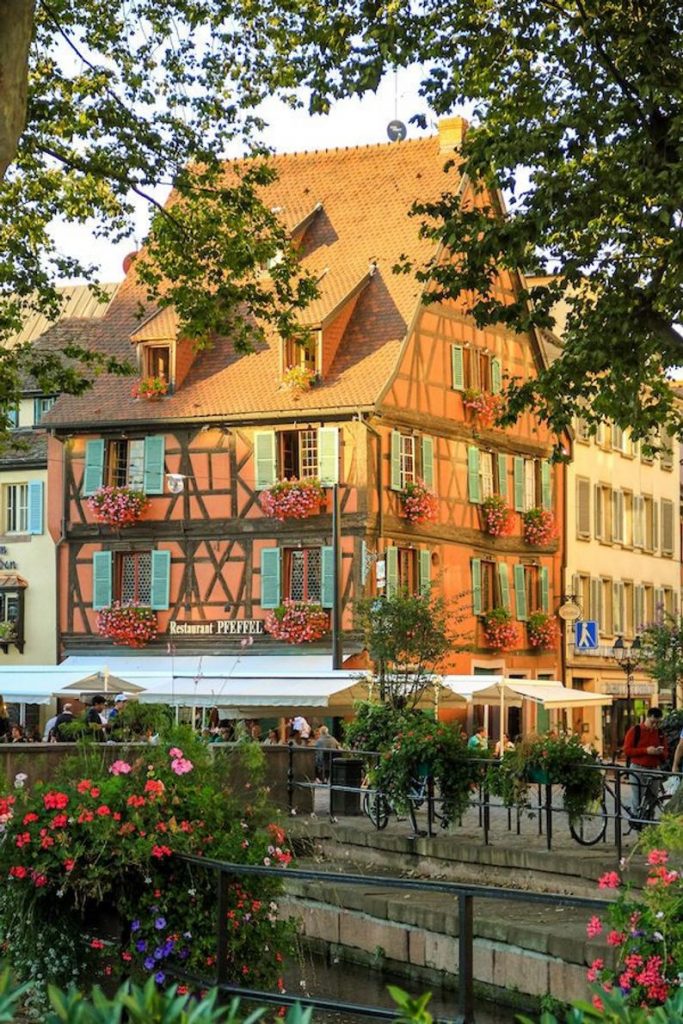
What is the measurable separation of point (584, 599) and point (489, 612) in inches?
301

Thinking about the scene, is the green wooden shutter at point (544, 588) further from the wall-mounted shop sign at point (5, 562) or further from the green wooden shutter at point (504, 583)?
the wall-mounted shop sign at point (5, 562)

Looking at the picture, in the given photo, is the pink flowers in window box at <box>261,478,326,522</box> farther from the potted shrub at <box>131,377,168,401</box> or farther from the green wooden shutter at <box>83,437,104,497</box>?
the green wooden shutter at <box>83,437,104,497</box>

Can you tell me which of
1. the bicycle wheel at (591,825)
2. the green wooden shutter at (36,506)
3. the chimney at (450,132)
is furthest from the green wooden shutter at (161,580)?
the bicycle wheel at (591,825)

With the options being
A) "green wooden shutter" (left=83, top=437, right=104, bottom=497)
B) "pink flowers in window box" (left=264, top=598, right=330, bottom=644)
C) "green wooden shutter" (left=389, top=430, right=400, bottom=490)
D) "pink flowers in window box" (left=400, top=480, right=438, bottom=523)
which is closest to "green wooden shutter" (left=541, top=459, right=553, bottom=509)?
"pink flowers in window box" (left=400, top=480, right=438, bottom=523)

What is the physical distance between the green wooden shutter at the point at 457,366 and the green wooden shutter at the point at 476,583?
4.52 m

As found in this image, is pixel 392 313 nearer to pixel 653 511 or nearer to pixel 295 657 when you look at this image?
pixel 295 657

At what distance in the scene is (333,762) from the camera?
83.9ft

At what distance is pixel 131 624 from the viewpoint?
158 feet

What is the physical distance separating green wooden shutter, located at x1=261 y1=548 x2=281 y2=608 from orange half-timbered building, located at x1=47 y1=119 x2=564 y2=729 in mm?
39

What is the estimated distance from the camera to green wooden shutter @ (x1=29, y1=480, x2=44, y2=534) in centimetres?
5256

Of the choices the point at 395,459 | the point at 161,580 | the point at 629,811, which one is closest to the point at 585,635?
the point at 395,459

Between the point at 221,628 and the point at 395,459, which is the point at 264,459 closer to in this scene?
the point at 395,459

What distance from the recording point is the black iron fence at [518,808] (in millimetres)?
20250

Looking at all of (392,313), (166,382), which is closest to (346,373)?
(392,313)
